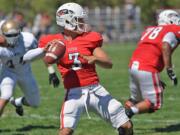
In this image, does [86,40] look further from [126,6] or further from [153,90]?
[126,6]

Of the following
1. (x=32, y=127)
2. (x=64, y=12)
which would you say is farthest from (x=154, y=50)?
(x=64, y=12)

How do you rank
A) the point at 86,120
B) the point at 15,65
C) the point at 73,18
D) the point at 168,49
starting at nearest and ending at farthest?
the point at 73,18 < the point at 168,49 < the point at 15,65 < the point at 86,120

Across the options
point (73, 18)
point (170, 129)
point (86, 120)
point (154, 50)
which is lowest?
point (86, 120)

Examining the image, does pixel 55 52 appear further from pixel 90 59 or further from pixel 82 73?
pixel 82 73

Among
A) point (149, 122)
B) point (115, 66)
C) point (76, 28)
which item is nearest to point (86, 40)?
point (76, 28)

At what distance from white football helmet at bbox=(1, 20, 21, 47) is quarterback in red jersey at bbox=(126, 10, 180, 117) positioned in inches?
57.0

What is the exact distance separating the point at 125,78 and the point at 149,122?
19.6ft

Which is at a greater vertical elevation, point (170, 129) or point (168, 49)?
point (168, 49)

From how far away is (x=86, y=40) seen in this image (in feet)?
21.6

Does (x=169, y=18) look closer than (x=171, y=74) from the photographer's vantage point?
No

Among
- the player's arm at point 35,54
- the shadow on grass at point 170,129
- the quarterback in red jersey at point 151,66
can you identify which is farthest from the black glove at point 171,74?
the player's arm at point 35,54

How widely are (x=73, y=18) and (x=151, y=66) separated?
190cm

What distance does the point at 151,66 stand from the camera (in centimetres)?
816

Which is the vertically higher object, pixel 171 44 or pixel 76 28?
pixel 76 28
